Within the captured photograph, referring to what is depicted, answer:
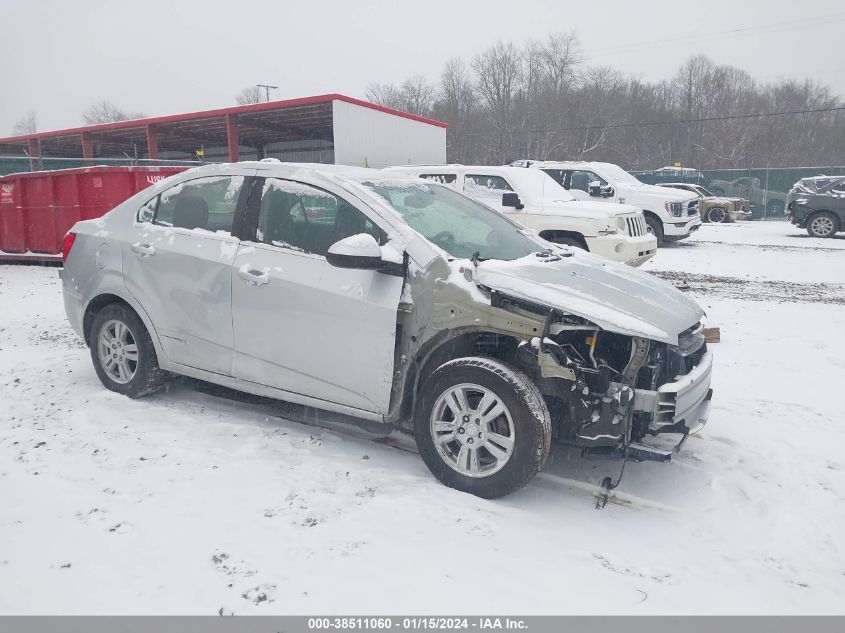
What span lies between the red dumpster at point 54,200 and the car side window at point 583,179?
27.1 ft

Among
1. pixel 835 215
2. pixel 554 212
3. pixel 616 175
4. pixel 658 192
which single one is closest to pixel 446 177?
pixel 554 212

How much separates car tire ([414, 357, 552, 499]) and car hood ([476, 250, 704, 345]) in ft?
1.43

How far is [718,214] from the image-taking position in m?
24.5

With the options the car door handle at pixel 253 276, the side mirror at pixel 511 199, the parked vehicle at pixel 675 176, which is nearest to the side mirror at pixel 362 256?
the car door handle at pixel 253 276

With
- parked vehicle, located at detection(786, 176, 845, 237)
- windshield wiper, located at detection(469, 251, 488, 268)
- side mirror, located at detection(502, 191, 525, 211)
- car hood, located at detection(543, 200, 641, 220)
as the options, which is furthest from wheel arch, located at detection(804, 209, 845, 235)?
windshield wiper, located at detection(469, 251, 488, 268)

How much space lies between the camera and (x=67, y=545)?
2914mm

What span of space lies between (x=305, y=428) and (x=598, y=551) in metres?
2.17

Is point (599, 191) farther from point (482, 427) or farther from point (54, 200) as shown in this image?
point (482, 427)

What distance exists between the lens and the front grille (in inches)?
371

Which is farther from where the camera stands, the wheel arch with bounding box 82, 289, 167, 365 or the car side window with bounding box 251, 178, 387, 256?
the wheel arch with bounding box 82, 289, 167, 365

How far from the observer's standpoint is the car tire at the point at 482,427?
A: 3271mm

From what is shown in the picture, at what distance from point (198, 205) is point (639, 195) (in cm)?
1233

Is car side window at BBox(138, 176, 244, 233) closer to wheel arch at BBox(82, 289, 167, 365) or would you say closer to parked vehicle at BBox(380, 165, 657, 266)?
wheel arch at BBox(82, 289, 167, 365)
